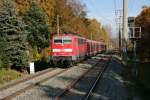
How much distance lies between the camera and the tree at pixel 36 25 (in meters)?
50.2

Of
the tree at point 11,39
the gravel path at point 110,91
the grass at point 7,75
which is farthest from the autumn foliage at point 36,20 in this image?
the gravel path at point 110,91

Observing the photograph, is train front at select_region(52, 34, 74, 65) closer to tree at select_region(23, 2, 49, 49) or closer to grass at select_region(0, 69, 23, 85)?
grass at select_region(0, 69, 23, 85)

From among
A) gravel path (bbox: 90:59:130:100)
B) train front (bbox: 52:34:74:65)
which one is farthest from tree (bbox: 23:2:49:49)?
gravel path (bbox: 90:59:130:100)

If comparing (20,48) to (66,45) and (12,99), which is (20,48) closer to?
(66,45)

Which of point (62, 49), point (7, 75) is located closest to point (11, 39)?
point (7, 75)

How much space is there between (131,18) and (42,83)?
38.3 meters

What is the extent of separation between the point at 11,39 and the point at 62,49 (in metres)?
5.45

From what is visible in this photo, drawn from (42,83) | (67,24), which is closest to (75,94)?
(42,83)

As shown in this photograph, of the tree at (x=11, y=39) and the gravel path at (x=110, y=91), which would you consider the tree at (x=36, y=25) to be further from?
the gravel path at (x=110, y=91)

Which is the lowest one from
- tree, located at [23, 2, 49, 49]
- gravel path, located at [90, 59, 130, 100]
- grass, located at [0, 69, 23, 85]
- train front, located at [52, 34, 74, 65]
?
gravel path, located at [90, 59, 130, 100]

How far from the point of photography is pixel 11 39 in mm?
30969

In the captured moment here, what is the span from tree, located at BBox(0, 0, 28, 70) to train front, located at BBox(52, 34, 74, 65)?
3992 mm

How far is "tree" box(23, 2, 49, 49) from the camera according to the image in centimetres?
5016

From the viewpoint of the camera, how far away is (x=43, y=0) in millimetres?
63000
